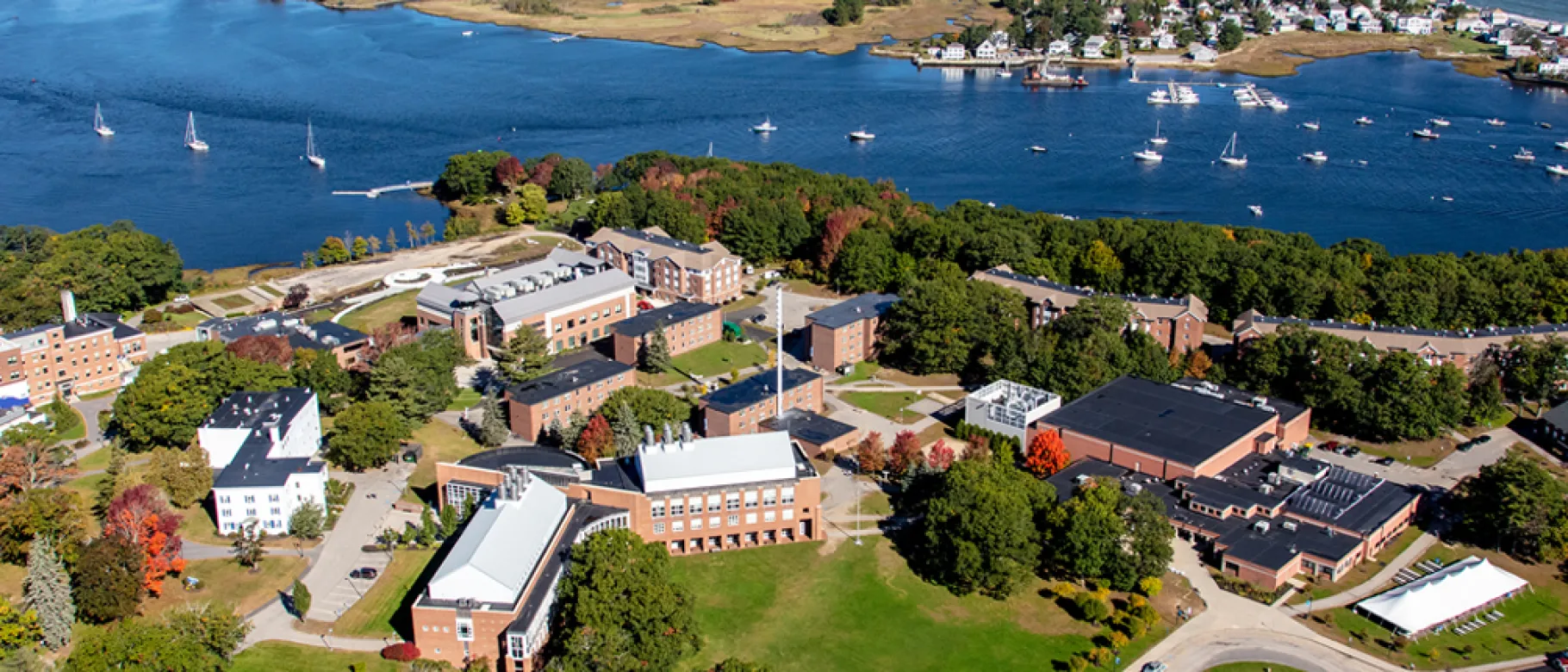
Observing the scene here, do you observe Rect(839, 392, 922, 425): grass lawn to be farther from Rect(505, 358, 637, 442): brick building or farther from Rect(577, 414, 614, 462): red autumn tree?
Rect(577, 414, 614, 462): red autumn tree

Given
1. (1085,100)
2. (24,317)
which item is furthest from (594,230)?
(1085,100)

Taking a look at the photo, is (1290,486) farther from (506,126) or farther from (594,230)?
(506,126)

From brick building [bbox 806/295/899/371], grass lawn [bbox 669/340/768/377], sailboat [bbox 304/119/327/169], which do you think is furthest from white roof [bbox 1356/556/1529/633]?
sailboat [bbox 304/119/327/169]

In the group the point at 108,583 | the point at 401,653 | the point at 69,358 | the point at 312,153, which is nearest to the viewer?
the point at 401,653

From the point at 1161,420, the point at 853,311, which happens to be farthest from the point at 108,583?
the point at 1161,420

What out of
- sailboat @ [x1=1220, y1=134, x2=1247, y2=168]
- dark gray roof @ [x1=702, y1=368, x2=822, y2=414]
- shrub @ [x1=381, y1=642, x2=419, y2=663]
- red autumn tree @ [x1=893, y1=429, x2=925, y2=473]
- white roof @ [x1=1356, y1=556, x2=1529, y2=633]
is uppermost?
sailboat @ [x1=1220, y1=134, x2=1247, y2=168]

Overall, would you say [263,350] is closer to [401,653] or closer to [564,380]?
[564,380]

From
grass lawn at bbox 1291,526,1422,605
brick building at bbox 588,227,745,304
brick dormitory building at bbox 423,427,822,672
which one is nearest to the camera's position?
brick dormitory building at bbox 423,427,822,672
